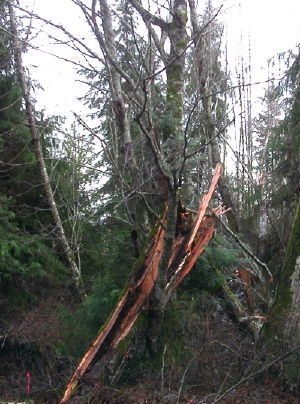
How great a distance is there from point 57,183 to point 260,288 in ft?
20.2

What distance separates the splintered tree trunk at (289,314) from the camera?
5.74 meters

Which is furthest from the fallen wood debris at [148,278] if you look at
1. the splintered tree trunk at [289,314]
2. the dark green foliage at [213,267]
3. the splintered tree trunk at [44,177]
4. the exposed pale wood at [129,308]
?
the splintered tree trunk at [44,177]

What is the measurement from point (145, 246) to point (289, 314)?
2166mm

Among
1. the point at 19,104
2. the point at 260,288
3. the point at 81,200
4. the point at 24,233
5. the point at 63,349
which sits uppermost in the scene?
the point at 19,104

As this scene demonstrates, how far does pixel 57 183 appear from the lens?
1225 centimetres

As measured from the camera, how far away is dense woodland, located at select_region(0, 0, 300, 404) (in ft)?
18.8

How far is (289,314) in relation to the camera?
20.3 feet

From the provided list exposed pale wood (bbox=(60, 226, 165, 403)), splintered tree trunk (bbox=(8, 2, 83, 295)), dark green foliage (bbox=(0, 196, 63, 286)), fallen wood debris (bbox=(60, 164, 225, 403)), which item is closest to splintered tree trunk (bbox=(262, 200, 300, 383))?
fallen wood debris (bbox=(60, 164, 225, 403))

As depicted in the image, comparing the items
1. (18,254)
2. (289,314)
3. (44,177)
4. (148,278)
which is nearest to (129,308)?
(148,278)

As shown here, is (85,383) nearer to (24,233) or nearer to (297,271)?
(297,271)

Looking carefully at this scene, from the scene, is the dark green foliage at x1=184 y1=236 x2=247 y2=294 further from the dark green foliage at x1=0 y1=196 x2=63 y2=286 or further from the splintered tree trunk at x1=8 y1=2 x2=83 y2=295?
the splintered tree trunk at x1=8 y1=2 x2=83 y2=295

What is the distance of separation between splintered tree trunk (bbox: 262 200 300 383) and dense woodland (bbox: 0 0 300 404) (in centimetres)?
2

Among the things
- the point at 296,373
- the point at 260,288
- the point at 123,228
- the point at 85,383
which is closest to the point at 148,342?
the point at 85,383

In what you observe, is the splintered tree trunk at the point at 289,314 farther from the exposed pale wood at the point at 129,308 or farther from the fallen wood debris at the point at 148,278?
the exposed pale wood at the point at 129,308
